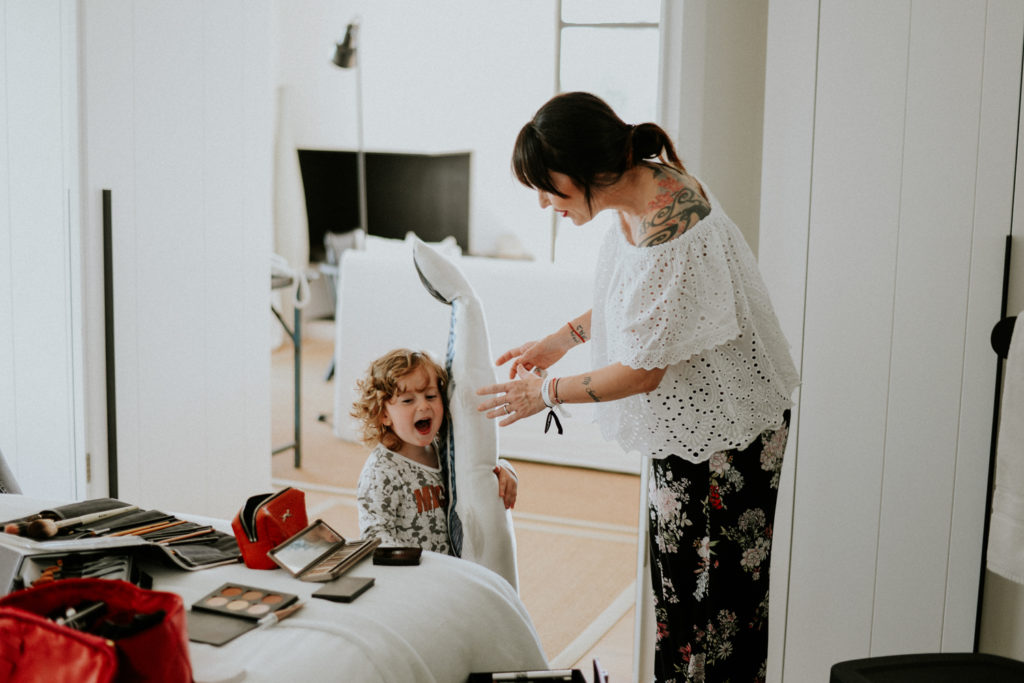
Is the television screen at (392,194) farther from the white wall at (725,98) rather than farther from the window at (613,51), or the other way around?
the white wall at (725,98)

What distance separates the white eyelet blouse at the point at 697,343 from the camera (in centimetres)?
152

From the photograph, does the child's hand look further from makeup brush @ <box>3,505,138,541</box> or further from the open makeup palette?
makeup brush @ <box>3,505,138,541</box>

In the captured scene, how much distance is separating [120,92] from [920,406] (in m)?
2.16

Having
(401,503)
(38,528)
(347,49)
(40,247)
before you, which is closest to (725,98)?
(401,503)

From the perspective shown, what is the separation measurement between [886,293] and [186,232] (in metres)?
2.00

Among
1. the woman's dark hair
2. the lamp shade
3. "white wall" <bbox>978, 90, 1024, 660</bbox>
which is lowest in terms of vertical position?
"white wall" <bbox>978, 90, 1024, 660</bbox>

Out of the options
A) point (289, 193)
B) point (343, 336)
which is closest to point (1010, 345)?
point (343, 336)

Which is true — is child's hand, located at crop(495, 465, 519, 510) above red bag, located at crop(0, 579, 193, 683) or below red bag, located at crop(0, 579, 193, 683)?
below

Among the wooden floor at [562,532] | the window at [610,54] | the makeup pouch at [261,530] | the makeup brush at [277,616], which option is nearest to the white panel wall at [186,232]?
the wooden floor at [562,532]

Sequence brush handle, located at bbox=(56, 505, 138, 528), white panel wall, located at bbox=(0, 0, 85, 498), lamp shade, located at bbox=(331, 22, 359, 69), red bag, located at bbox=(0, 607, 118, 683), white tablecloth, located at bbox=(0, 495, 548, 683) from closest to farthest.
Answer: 1. red bag, located at bbox=(0, 607, 118, 683)
2. white tablecloth, located at bbox=(0, 495, 548, 683)
3. brush handle, located at bbox=(56, 505, 138, 528)
4. white panel wall, located at bbox=(0, 0, 85, 498)
5. lamp shade, located at bbox=(331, 22, 359, 69)

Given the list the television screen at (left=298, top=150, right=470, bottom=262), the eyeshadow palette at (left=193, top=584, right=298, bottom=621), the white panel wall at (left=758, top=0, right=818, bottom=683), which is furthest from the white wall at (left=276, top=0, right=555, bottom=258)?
the eyeshadow palette at (left=193, top=584, right=298, bottom=621)

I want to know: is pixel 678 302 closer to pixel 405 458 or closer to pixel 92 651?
pixel 405 458

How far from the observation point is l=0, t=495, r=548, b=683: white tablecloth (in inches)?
49.4

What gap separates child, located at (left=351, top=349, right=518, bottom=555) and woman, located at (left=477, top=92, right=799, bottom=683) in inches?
9.3
